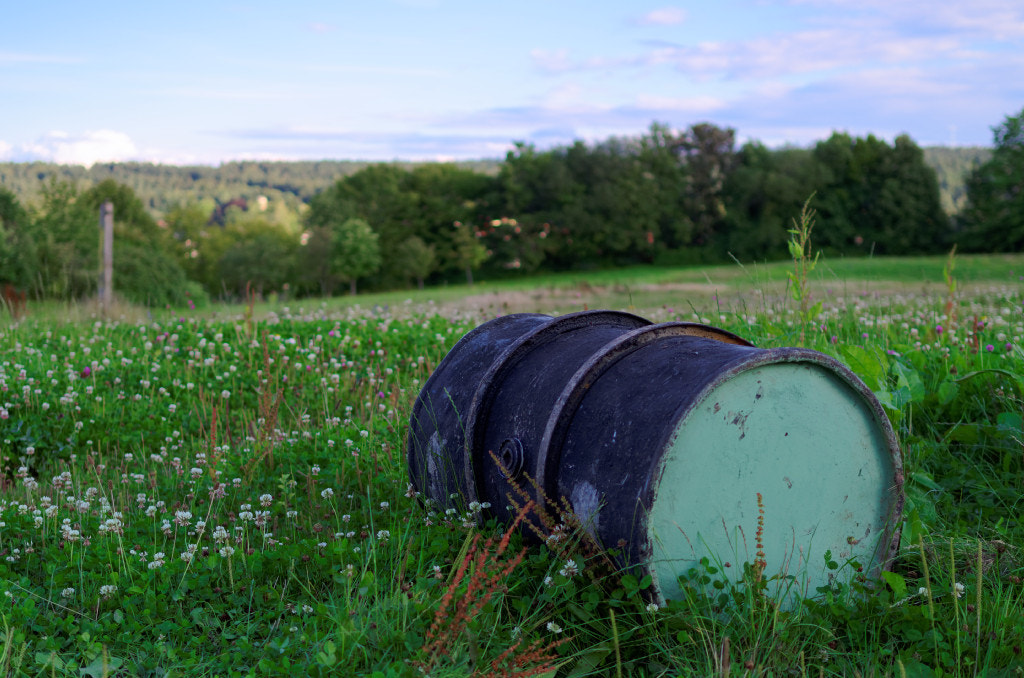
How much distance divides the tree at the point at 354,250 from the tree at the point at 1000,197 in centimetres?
4042

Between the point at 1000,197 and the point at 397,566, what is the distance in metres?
57.6

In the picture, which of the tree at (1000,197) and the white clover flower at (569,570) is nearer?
the white clover flower at (569,570)

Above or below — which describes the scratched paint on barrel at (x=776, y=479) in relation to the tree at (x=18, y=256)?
below

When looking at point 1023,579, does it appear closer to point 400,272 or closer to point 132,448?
point 132,448

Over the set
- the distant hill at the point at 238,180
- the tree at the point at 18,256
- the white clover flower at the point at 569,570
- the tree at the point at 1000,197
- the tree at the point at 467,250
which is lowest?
the white clover flower at the point at 569,570

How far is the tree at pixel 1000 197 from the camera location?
46.2 meters

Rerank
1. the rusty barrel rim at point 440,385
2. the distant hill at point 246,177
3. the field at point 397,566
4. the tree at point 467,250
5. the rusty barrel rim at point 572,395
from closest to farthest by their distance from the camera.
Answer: the field at point 397,566 < the rusty barrel rim at point 572,395 < the rusty barrel rim at point 440,385 < the tree at point 467,250 < the distant hill at point 246,177

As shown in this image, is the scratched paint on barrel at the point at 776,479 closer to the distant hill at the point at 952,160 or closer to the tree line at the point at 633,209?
the tree line at the point at 633,209

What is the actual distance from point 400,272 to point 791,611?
53.6 metres

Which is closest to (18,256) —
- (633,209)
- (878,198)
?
(633,209)

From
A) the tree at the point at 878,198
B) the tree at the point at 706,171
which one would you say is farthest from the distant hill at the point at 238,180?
the tree at the point at 878,198

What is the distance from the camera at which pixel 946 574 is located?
3.17m

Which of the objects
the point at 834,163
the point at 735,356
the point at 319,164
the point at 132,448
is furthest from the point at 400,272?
the point at 319,164

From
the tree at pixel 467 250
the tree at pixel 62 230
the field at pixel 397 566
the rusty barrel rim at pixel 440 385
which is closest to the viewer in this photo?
the field at pixel 397 566
